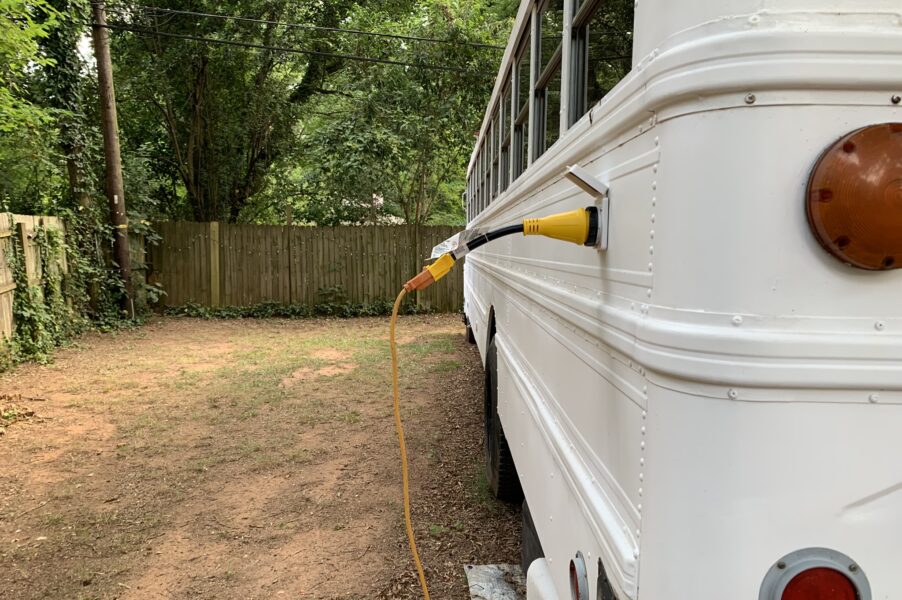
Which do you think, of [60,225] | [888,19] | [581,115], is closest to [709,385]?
[888,19]

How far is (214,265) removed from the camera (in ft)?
39.4

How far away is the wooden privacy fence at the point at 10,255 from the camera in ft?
22.8

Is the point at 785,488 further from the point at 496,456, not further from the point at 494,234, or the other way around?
the point at 496,456

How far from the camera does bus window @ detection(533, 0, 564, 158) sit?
1962 mm

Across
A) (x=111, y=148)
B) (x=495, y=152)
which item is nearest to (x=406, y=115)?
(x=111, y=148)

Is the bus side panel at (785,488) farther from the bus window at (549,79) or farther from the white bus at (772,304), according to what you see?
the bus window at (549,79)

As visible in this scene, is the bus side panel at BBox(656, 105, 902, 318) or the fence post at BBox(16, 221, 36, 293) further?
the fence post at BBox(16, 221, 36, 293)

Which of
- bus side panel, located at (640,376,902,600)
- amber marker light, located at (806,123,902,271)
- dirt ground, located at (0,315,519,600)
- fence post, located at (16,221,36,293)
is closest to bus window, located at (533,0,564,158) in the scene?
amber marker light, located at (806,123,902,271)

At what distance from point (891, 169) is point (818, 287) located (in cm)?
18

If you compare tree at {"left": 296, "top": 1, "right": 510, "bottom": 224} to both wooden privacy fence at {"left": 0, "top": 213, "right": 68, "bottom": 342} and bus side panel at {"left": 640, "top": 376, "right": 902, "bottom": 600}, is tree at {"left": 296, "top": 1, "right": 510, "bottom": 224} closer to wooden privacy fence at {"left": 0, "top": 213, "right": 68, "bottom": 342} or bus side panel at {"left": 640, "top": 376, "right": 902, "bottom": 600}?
wooden privacy fence at {"left": 0, "top": 213, "right": 68, "bottom": 342}

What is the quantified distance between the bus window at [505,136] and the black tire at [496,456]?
1.06 meters

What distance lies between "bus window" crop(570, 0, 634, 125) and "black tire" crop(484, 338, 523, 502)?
7.04ft

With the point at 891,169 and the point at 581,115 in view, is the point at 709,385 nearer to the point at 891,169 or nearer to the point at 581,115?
the point at 891,169

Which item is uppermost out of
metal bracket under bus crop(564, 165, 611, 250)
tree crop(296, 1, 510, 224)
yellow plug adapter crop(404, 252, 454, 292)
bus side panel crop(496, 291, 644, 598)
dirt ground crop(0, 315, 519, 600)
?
tree crop(296, 1, 510, 224)
